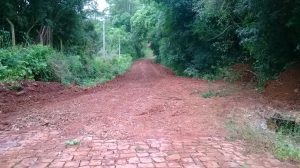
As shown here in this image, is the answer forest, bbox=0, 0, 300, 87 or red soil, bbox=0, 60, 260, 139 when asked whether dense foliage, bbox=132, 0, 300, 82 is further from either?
red soil, bbox=0, 60, 260, 139

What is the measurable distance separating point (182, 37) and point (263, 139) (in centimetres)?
1465

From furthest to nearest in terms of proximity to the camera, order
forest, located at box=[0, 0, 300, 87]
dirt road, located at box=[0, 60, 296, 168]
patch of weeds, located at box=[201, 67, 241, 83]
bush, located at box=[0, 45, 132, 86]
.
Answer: patch of weeds, located at box=[201, 67, 241, 83]
bush, located at box=[0, 45, 132, 86]
forest, located at box=[0, 0, 300, 87]
dirt road, located at box=[0, 60, 296, 168]

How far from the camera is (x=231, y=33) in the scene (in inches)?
601

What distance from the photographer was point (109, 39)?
149ft

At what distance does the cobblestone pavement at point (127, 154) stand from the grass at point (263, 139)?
8.5 inches

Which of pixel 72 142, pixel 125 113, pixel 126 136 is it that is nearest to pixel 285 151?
pixel 126 136

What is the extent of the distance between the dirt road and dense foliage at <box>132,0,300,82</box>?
2642 mm

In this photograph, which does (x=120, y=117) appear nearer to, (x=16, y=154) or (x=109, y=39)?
(x=16, y=154)

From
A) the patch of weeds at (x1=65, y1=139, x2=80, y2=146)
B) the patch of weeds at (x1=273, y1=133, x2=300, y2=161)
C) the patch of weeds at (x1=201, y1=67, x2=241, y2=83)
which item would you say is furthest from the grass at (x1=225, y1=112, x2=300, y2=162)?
the patch of weeds at (x1=201, y1=67, x2=241, y2=83)

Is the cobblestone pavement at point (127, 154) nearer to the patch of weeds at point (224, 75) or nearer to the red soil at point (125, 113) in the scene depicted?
the red soil at point (125, 113)

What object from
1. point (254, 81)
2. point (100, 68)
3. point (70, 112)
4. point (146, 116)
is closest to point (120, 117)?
point (146, 116)

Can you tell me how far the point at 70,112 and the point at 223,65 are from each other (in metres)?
10.6

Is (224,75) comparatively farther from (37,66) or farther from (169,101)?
(37,66)

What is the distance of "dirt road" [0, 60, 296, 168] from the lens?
4.00 meters
